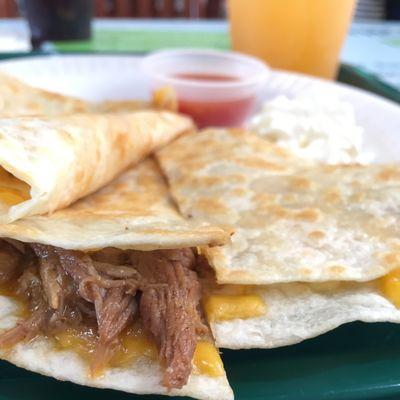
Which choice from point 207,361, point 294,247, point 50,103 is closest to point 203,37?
point 50,103

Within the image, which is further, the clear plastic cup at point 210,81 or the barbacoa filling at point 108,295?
the clear plastic cup at point 210,81

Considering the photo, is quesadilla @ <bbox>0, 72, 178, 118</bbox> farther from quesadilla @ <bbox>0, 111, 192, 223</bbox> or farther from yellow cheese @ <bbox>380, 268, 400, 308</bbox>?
yellow cheese @ <bbox>380, 268, 400, 308</bbox>

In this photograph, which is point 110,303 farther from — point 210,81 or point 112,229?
point 210,81

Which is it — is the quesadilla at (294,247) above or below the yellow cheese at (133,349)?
above

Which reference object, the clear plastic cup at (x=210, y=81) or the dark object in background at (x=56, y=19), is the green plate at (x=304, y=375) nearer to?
the clear plastic cup at (x=210, y=81)

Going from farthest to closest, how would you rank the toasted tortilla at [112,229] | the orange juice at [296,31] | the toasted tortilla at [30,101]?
the orange juice at [296,31], the toasted tortilla at [30,101], the toasted tortilla at [112,229]

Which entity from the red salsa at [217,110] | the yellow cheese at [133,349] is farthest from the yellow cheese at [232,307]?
the red salsa at [217,110]
